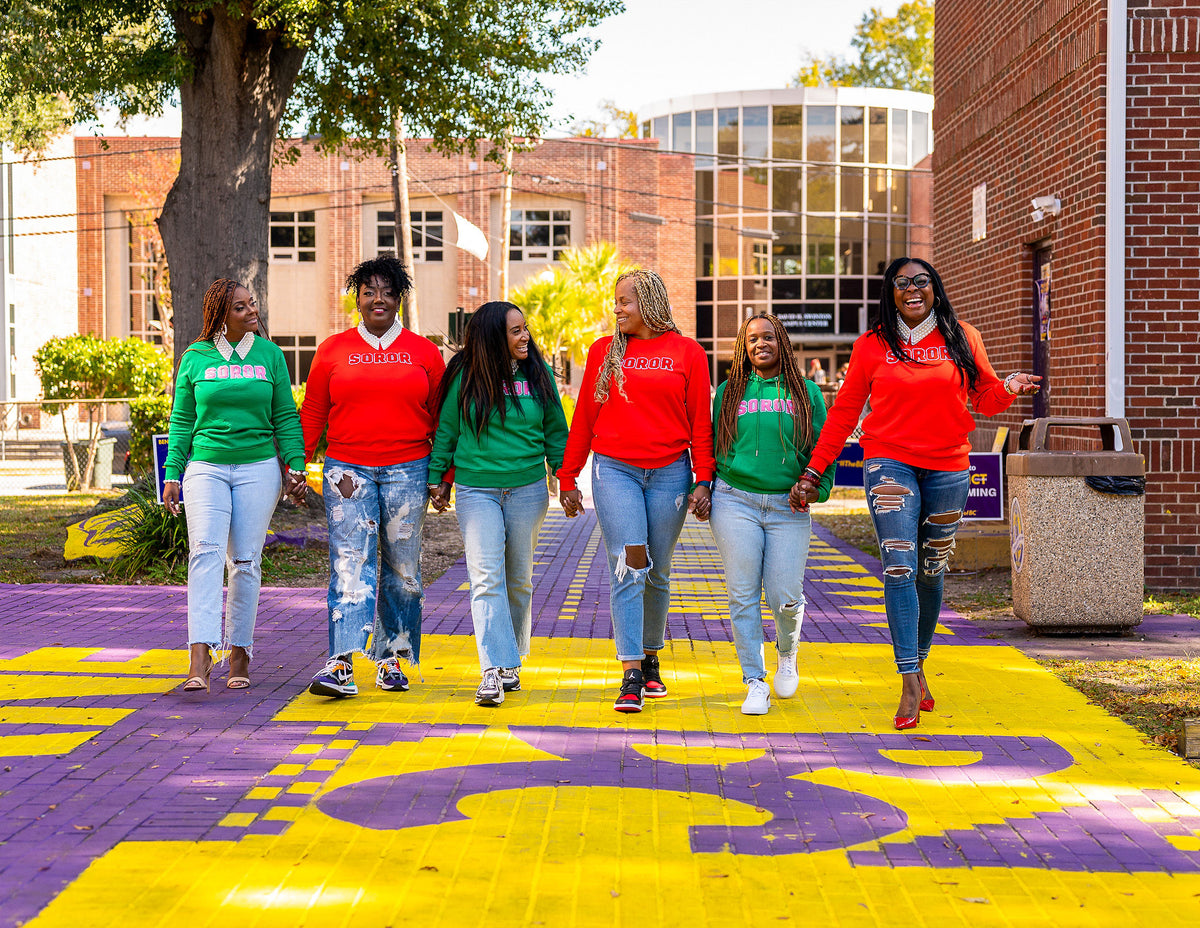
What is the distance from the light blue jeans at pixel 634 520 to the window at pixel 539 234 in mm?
40848

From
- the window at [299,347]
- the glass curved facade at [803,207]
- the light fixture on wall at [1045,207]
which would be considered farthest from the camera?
the glass curved facade at [803,207]

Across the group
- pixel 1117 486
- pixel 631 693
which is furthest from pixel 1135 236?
pixel 631 693

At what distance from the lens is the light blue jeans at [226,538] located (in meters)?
6.26

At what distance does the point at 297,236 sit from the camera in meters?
46.5

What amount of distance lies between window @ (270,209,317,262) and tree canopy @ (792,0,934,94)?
29094mm

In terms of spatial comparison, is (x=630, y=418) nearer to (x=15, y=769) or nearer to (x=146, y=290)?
(x=15, y=769)

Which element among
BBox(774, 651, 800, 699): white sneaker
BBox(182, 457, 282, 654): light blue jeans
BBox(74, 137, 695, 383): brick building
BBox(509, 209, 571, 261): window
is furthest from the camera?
BBox(509, 209, 571, 261): window

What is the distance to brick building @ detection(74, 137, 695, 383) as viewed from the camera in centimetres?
4544

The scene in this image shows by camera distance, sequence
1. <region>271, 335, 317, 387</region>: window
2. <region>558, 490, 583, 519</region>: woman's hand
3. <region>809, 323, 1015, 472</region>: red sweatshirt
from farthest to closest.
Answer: <region>271, 335, 317, 387</region>: window < <region>558, 490, 583, 519</region>: woman's hand < <region>809, 323, 1015, 472</region>: red sweatshirt

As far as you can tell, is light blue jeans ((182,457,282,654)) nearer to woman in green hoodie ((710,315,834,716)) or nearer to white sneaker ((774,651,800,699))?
woman in green hoodie ((710,315,834,716))

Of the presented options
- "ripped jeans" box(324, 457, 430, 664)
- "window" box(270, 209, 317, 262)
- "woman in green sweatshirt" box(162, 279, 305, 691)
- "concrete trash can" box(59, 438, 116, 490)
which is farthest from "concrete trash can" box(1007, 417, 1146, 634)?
"window" box(270, 209, 317, 262)

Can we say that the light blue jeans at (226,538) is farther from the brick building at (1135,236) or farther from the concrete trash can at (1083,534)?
the brick building at (1135,236)

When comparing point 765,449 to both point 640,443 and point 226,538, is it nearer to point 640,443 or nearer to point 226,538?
point 640,443

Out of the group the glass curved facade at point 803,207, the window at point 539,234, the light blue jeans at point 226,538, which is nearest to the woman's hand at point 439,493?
the light blue jeans at point 226,538
